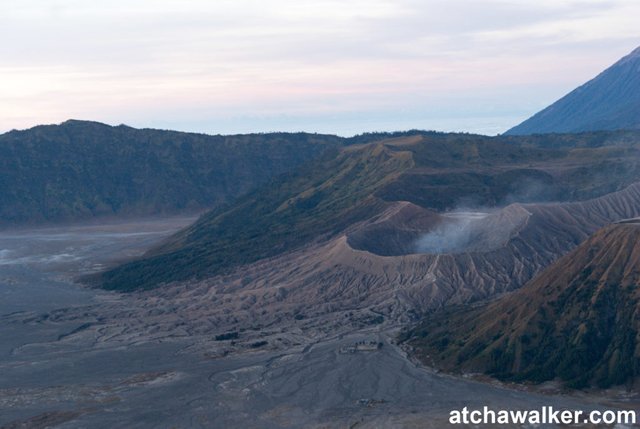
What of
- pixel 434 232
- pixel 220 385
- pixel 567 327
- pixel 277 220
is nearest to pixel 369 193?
pixel 277 220

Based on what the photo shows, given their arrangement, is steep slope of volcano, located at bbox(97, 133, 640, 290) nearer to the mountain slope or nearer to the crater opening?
the mountain slope

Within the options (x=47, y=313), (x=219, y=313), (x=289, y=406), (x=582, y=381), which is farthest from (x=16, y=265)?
(x=582, y=381)

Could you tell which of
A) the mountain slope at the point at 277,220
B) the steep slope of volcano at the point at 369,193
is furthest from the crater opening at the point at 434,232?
the mountain slope at the point at 277,220

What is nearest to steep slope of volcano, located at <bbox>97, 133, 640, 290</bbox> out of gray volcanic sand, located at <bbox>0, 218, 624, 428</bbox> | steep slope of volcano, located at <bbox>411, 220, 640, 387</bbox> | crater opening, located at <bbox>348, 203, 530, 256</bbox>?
crater opening, located at <bbox>348, 203, 530, 256</bbox>

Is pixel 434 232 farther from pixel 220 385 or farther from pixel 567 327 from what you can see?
pixel 220 385

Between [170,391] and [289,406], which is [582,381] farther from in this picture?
[170,391]

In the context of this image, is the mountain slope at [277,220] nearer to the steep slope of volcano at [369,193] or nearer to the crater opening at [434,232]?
the steep slope of volcano at [369,193]
